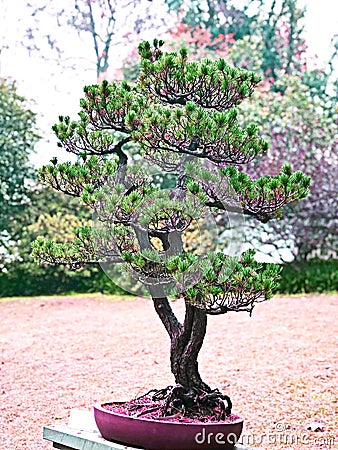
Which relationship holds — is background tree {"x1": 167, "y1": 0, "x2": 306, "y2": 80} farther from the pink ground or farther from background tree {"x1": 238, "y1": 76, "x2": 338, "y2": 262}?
the pink ground

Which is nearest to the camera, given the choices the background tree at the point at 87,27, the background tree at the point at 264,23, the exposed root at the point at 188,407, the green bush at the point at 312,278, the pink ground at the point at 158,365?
the exposed root at the point at 188,407

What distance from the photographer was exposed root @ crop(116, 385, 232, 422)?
8.67 feet

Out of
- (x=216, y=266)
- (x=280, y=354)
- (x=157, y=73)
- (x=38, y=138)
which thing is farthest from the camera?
(x=38, y=138)

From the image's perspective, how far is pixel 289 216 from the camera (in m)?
9.83

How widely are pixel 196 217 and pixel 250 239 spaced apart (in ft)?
24.9

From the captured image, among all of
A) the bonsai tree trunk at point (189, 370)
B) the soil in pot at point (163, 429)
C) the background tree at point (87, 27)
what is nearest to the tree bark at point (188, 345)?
the bonsai tree trunk at point (189, 370)

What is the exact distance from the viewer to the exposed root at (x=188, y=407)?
104 inches

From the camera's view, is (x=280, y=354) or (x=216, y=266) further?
(x=280, y=354)

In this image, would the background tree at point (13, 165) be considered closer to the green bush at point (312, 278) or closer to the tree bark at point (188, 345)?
the green bush at point (312, 278)

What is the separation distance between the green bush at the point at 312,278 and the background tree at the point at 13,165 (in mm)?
4171

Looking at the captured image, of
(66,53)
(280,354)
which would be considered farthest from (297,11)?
(280,354)

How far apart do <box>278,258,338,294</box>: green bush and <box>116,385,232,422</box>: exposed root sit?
6945 millimetres

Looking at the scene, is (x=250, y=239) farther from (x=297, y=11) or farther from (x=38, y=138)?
(x=297, y=11)

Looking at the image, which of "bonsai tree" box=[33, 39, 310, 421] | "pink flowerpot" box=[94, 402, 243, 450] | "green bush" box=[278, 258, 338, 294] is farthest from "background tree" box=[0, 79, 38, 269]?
"pink flowerpot" box=[94, 402, 243, 450]
